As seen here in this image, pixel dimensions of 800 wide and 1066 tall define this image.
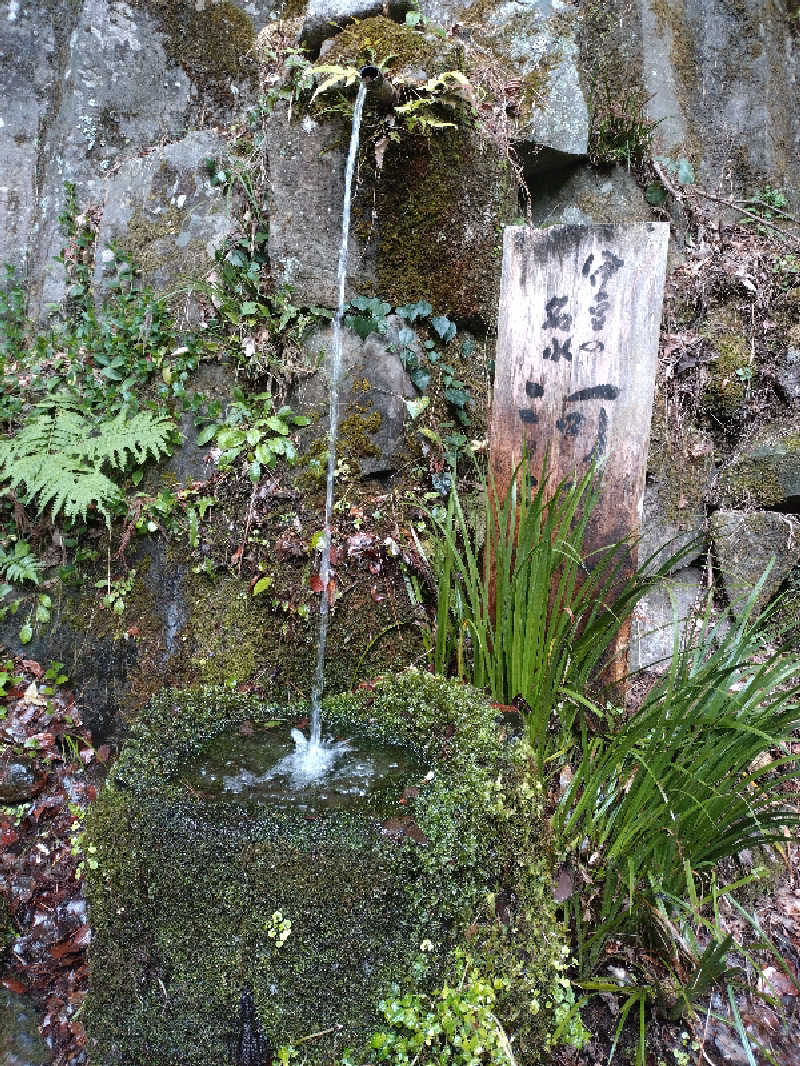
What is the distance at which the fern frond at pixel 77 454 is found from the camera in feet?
11.3

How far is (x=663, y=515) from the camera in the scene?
457 cm

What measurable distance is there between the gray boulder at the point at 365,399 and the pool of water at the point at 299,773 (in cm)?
152

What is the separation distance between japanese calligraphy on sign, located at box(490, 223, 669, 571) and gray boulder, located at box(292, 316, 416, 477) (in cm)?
85

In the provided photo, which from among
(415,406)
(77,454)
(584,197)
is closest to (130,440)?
(77,454)

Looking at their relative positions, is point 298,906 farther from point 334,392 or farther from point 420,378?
point 420,378

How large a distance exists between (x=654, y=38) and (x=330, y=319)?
12.4 feet

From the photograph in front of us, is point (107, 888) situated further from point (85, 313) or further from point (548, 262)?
point (85, 313)

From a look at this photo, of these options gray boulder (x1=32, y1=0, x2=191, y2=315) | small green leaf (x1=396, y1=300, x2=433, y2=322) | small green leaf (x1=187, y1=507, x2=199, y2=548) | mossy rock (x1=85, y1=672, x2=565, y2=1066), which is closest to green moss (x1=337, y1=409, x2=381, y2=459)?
small green leaf (x1=396, y1=300, x2=433, y2=322)

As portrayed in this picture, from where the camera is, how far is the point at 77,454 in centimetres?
366

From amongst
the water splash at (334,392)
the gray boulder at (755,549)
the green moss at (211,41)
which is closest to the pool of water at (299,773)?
the water splash at (334,392)

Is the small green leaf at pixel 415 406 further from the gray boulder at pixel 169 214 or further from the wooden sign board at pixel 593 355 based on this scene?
the gray boulder at pixel 169 214

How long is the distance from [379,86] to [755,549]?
3392 millimetres

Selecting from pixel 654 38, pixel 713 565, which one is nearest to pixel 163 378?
pixel 713 565

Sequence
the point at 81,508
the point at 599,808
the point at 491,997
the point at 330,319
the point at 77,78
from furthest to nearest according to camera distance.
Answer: the point at 77,78, the point at 330,319, the point at 81,508, the point at 599,808, the point at 491,997
